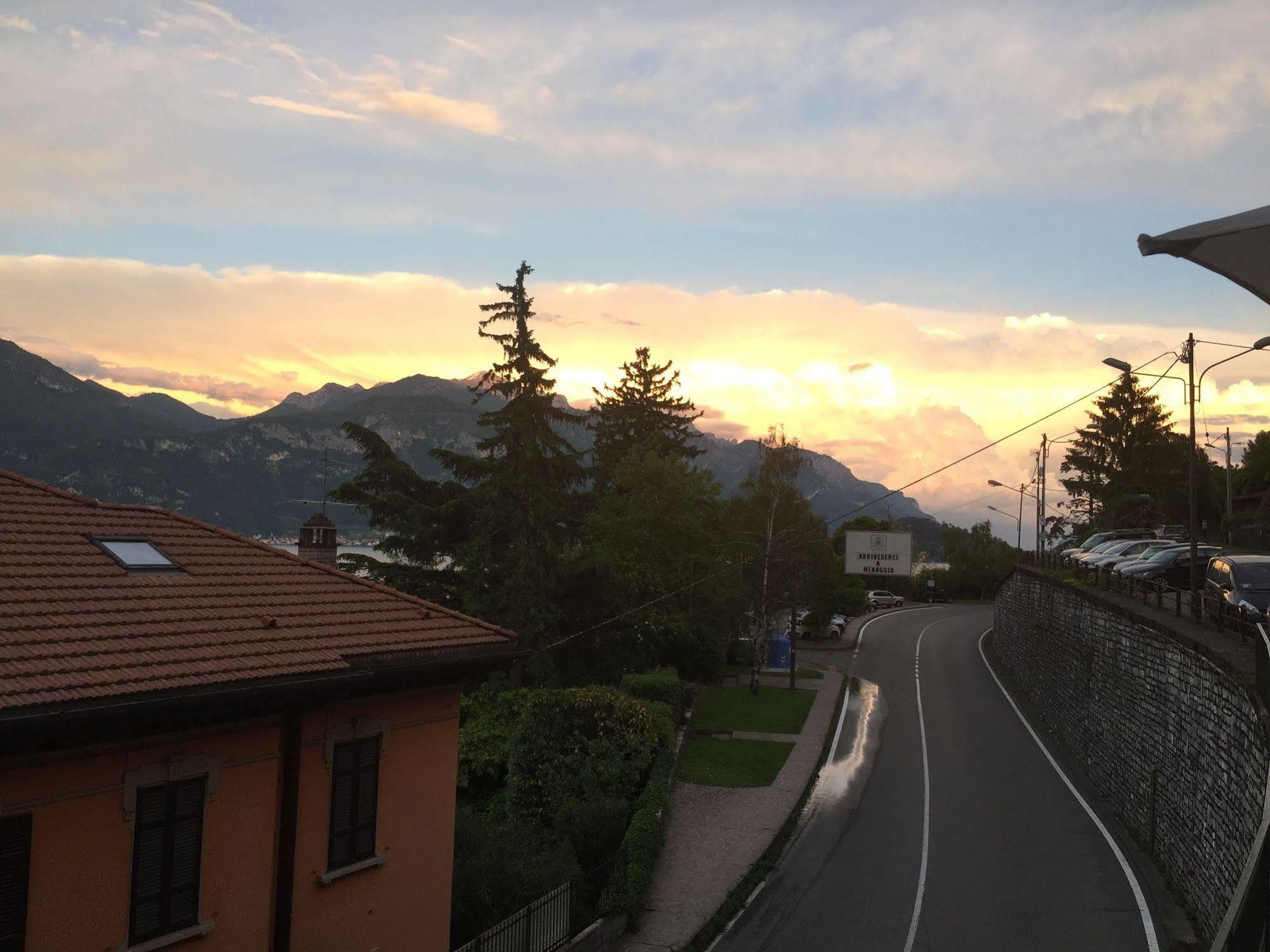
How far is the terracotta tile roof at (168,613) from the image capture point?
895 centimetres

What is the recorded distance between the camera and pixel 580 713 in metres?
26.8

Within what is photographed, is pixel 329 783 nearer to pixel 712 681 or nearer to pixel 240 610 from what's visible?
pixel 240 610

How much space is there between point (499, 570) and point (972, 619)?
151ft

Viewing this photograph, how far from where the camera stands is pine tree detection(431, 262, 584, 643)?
3659 cm

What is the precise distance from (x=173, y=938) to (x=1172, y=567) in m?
34.2

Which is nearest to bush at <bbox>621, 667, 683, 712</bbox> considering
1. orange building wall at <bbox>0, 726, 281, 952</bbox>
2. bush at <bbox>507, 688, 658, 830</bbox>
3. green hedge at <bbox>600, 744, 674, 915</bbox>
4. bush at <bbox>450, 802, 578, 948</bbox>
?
green hedge at <bbox>600, 744, 674, 915</bbox>

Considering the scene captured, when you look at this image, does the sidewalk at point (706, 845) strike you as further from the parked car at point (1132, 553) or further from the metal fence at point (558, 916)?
the parked car at point (1132, 553)

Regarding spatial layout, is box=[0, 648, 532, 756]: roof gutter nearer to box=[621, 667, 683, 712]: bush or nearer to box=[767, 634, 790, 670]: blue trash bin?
box=[621, 667, 683, 712]: bush

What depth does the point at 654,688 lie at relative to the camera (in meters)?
35.0

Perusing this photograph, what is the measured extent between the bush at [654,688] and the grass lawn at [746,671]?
10264 millimetres

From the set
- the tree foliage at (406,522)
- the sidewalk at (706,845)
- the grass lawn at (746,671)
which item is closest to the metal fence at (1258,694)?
the sidewalk at (706,845)

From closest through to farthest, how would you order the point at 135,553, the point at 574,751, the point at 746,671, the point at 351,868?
the point at 351,868 < the point at 135,553 < the point at 574,751 < the point at 746,671

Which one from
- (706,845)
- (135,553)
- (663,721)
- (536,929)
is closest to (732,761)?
(663,721)

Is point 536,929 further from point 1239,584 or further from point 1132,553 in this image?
point 1132,553
